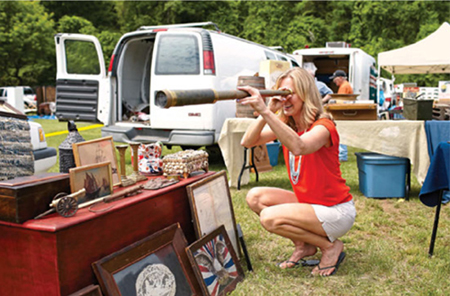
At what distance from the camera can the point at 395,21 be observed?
2825 centimetres

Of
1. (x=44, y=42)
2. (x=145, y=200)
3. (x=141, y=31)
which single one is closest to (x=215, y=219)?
(x=145, y=200)

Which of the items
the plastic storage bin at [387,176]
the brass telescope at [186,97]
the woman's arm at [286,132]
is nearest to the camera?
the brass telescope at [186,97]

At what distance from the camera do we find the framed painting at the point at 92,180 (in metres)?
2.12

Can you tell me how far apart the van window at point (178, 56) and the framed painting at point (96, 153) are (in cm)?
377

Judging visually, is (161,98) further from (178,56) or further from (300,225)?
(178,56)

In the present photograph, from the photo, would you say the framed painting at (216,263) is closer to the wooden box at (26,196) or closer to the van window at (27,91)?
the wooden box at (26,196)

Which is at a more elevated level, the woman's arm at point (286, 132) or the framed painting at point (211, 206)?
the woman's arm at point (286, 132)

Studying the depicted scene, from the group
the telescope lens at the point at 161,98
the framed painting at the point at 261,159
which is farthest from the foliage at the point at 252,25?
the telescope lens at the point at 161,98

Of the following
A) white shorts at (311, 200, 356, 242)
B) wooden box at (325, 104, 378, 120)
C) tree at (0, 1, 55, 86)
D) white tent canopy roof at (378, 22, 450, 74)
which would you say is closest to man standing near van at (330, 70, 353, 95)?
wooden box at (325, 104, 378, 120)

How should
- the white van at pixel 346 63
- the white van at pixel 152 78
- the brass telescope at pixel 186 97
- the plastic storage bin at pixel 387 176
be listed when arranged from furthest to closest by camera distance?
1. the white van at pixel 346 63
2. the white van at pixel 152 78
3. the plastic storage bin at pixel 387 176
4. the brass telescope at pixel 186 97

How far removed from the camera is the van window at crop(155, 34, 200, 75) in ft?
20.3

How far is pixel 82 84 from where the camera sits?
688cm

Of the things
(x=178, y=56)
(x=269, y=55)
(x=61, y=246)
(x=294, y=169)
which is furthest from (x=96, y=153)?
(x=269, y=55)

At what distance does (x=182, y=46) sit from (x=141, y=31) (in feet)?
2.64
